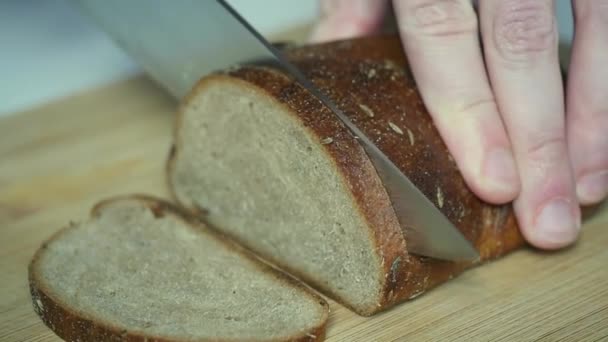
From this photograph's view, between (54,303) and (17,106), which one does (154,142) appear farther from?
(54,303)

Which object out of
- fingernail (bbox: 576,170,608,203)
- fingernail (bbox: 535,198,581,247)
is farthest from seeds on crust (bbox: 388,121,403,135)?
fingernail (bbox: 576,170,608,203)

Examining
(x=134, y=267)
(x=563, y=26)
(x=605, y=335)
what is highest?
(x=134, y=267)

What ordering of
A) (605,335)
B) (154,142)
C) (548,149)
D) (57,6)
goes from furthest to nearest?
(57,6) → (154,142) → (548,149) → (605,335)

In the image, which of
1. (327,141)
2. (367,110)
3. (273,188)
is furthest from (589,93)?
(273,188)

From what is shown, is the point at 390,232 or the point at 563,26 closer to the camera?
the point at 390,232

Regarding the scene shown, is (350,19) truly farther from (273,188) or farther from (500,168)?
(500,168)

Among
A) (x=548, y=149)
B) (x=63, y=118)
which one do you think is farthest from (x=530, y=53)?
(x=63, y=118)
